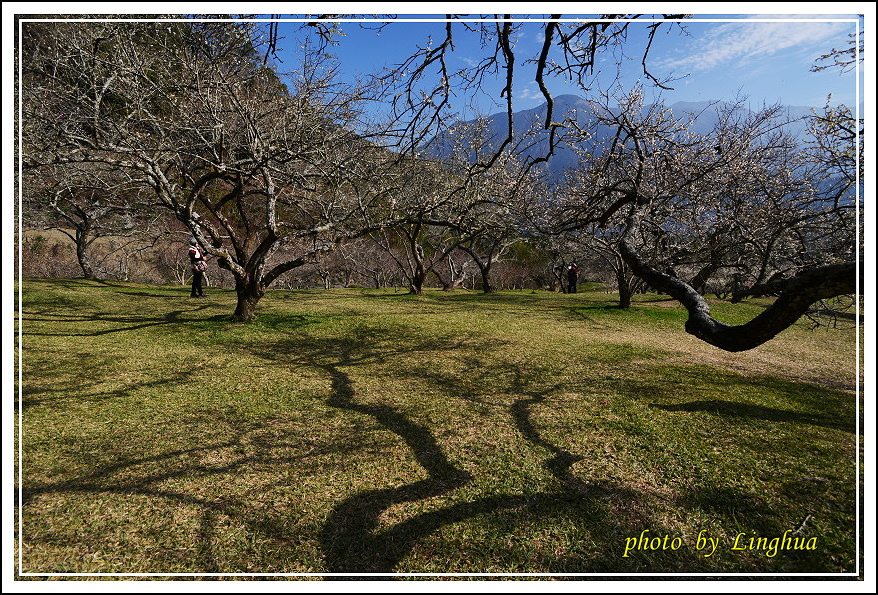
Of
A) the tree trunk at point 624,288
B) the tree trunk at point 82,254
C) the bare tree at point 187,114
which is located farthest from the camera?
the tree trunk at point 82,254

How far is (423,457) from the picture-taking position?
3.67 metres

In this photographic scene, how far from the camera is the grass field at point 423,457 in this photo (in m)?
2.44

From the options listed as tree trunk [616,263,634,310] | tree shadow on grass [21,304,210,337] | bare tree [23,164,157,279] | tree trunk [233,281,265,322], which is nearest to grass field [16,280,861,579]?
tree shadow on grass [21,304,210,337]

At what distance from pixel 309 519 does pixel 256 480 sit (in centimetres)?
77

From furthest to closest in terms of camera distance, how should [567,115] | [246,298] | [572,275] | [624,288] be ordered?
[572,275] → [624,288] → [246,298] → [567,115]

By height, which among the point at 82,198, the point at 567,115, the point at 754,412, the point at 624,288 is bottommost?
the point at 754,412

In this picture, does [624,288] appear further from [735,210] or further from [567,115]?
[567,115]

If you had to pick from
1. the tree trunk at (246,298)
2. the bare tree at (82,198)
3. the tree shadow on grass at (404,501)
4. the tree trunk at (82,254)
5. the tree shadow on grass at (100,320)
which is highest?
the bare tree at (82,198)

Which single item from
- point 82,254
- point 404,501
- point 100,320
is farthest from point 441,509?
point 82,254

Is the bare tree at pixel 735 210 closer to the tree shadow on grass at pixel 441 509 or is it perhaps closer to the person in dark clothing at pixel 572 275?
the tree shadow on grass at pixel 441 509

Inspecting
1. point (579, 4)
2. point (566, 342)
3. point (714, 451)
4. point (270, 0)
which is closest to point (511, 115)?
point (579, 4)

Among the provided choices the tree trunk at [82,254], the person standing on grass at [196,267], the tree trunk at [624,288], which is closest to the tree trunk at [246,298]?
the person standing on grass at [196,267]

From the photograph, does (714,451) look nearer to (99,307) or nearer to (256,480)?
(256,480)

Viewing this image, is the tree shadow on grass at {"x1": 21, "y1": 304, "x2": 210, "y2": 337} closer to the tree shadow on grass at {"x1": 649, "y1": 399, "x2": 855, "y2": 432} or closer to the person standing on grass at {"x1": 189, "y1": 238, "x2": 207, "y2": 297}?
the person standing on grass at {"x1": 189, "y1": 238, "x2": 207, "y2": 297}
